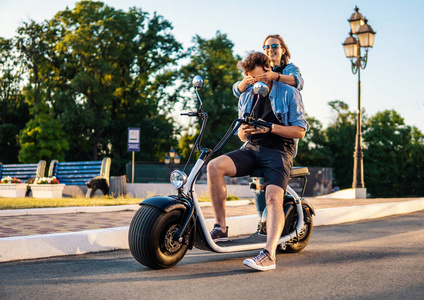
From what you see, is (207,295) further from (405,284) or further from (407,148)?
(407,148)

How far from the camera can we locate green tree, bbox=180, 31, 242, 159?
4012 centimetres

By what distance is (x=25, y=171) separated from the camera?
19234 millimetres

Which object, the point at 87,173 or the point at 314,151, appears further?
the point at 314,151

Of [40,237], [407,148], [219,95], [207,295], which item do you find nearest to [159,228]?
[207,295]

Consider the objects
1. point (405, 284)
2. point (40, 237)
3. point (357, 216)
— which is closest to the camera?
point (405, 284)

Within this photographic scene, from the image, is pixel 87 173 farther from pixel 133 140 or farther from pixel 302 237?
pixel 302 237

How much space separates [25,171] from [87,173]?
128 inches

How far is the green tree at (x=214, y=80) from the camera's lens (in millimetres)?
40125

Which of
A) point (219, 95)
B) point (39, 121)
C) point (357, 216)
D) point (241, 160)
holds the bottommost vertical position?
point (357, 216)

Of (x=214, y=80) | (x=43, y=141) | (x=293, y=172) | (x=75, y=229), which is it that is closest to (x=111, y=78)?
(x=43, y=141)

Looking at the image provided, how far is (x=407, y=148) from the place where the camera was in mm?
55375

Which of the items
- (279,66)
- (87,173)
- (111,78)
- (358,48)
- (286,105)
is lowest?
(87,173)

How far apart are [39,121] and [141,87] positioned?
932cm

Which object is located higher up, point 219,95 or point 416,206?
point 219,95
